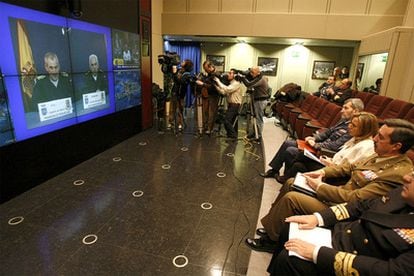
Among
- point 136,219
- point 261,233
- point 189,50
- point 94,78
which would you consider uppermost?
point 189,50

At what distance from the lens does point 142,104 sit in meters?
4.98

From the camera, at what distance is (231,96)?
4629 millimetres

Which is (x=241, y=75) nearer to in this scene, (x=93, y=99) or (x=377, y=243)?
(x=93, y=99)

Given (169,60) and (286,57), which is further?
(286,57)

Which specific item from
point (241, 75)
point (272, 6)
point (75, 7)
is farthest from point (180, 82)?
point (272, 6)

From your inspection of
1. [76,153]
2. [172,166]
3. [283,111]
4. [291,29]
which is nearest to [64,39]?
[76,153]

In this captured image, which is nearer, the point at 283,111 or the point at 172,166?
the point at 172,166

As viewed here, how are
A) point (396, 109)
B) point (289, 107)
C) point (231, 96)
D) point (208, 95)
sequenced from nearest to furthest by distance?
point (396, 109), point (231, 96), point (208, 95), point (289, 107)

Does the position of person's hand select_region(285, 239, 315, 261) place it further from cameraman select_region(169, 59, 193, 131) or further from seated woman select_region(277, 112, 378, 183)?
cameraman select_region(169, 59, 193, 131)

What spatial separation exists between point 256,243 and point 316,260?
81 cm

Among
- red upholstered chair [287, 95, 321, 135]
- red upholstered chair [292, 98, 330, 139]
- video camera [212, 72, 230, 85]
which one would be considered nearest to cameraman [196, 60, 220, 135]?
video camera [212, 72, 230, 85]

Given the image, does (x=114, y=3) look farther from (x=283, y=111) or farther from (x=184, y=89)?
(x=283, y=111)

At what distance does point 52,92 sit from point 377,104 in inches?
186

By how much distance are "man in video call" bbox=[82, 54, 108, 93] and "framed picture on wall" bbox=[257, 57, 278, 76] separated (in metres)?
5.24
